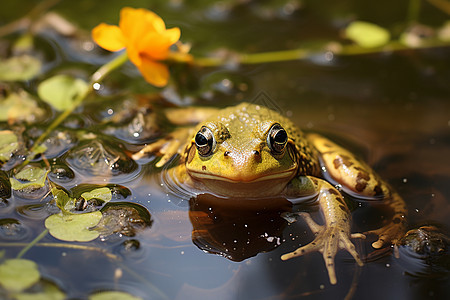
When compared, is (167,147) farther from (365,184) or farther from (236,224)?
(365,184)

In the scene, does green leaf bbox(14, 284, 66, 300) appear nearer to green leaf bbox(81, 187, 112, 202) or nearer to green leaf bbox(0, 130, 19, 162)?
green leaf bbox(81, 187, 112, 202)

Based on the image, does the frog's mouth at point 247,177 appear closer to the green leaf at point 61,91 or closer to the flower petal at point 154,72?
the flower petal at point 154,72

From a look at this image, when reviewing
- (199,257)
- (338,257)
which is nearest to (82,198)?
(199,257)

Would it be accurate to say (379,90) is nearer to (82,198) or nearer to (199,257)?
(199,257)

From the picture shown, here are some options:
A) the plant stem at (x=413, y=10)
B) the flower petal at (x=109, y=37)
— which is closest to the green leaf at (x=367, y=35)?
the plant stem at (x=413, y=10)

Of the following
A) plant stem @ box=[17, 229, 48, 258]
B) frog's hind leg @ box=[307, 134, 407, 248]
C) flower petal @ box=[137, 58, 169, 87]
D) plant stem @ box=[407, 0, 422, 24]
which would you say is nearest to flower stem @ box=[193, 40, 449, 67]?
plant stem @ box=[407, 0, 422, 24]

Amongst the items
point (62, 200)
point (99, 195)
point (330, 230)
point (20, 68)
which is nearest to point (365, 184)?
point (330, 230)
